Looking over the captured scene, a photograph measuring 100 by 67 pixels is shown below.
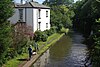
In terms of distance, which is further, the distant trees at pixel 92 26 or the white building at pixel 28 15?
the white building at pixel 28 15

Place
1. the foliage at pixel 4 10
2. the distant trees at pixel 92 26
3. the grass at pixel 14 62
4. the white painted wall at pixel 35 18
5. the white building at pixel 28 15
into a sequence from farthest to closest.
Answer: the white painted wall at pixel 35 18 → the white building at pixel 28 15 → the grass at pixel 14 62 → the foliage at pixel 4 10 → the distant trees at pixel 92 26

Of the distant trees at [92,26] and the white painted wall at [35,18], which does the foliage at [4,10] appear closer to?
the distant trees at [92,26]

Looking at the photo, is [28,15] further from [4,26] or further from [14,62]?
[4,26]

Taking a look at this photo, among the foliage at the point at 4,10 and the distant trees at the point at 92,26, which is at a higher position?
the foliage at the point at 4,10

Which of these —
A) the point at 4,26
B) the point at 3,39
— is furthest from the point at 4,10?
the point at 3,39

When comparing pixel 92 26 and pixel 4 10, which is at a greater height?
pixel 4 10

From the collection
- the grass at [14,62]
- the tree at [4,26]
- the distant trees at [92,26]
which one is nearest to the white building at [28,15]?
the distant trees at [92,26]

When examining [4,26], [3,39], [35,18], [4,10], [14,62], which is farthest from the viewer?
[35,18]

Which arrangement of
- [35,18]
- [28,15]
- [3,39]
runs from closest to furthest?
[3,39], [28,15], [35,18]

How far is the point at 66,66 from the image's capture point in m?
29.6

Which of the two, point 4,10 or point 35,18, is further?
point 35,18

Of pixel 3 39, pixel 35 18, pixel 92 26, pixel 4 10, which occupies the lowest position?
pixel 92 26

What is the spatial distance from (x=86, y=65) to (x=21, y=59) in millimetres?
7786

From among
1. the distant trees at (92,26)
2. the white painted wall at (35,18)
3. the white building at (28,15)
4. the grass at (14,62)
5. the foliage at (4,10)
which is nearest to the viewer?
the distant trees at (92,26)
